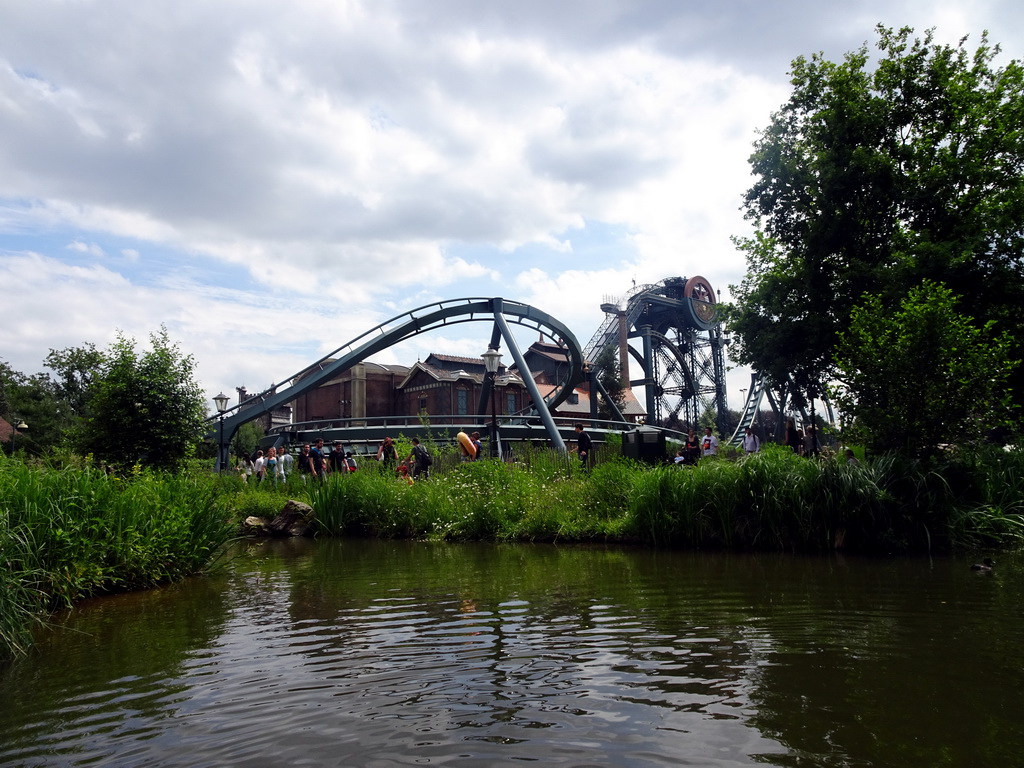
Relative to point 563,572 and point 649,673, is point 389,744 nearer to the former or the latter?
point 649,673

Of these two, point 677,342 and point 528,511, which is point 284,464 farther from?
point 677,342

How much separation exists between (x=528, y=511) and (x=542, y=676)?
9323 mm

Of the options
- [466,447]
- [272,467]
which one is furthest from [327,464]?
[466,447]

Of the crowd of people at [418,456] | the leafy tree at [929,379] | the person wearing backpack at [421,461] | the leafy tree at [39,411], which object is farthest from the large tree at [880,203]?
the leafy tree at [39,411]

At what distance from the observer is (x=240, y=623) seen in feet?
20.9

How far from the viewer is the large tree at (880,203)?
18.0 metres

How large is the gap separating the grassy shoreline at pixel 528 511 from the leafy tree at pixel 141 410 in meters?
2.52

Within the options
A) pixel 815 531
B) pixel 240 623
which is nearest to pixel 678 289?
pixel 815 531

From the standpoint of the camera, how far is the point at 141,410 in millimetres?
15102

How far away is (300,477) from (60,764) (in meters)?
15.3

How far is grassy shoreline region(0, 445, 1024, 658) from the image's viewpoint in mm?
7094

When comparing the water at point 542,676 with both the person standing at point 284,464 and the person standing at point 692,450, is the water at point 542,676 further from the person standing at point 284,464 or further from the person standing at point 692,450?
the person standing at point 284,464

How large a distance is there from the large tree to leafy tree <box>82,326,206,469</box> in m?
15.4

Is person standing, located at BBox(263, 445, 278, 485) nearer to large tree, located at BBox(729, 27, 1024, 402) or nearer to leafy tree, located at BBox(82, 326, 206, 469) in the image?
leafy tree, located at BBox(82, 326, 206, 469)
